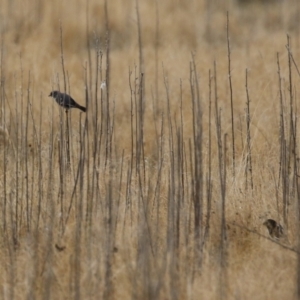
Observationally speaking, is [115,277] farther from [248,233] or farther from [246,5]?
[246,5]

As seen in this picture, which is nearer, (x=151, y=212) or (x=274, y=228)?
(x=274, y=228)

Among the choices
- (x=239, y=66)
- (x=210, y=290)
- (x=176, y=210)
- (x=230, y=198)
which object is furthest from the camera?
(x=239, y=66)

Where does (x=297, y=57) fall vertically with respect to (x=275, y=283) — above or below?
above

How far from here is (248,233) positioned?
3.80 m

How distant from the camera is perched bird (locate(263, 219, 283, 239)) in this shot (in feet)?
12.3

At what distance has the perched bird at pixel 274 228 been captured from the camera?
12.3 feet

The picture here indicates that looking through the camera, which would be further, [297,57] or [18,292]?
[297,57]

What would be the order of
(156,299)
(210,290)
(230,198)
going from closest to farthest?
(156,299)
(210,290)
(230,198)

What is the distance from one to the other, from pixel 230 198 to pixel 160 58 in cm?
323

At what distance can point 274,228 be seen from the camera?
12.5 ft

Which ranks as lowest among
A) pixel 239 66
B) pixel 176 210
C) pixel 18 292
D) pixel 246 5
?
pixel 18 292

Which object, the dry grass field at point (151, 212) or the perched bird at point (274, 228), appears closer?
the dry grass field at point (151, 212)

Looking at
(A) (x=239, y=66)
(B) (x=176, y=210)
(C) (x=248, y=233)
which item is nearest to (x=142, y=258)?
(B) (x=176, y=210)

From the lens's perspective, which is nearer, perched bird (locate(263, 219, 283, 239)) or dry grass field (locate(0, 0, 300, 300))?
dry grass field (locate(0, 0, 300, 300))
